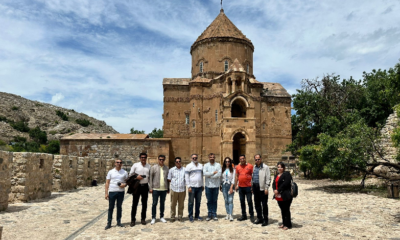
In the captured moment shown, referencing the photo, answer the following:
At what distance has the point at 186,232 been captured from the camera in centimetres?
651

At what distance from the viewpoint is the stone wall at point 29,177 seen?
33.0ft

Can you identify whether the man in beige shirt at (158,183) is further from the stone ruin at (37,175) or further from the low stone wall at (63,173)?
the low stone wall at (63,173)

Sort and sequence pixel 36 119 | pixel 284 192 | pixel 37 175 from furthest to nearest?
pixel 36 119
pixel 37 175
pixel 284 192

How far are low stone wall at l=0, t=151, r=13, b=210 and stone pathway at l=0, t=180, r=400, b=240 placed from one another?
353 millimetres

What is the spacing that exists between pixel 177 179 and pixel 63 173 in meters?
8.47

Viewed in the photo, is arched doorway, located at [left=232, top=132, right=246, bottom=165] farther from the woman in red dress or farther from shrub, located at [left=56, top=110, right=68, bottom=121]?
shrub, located at [left=56, top=110, right=68, bottom=121]

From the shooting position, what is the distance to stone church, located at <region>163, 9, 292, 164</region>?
90.0ft

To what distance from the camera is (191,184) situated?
7.75 m

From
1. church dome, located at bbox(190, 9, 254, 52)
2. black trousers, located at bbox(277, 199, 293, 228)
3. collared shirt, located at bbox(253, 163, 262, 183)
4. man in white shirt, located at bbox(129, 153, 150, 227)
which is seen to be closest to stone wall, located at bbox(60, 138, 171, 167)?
church dome, located at bbox(190, 9, 254, 52)

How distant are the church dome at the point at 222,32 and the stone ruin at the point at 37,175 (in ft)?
59.7

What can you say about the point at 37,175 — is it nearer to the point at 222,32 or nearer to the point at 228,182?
the point at 228,182

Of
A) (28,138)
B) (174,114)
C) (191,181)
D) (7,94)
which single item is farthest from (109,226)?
(7,94)

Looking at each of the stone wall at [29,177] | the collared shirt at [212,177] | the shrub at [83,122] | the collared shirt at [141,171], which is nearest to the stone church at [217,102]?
the stone wall at [29,177]

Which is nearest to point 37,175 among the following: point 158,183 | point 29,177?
point 29,177
